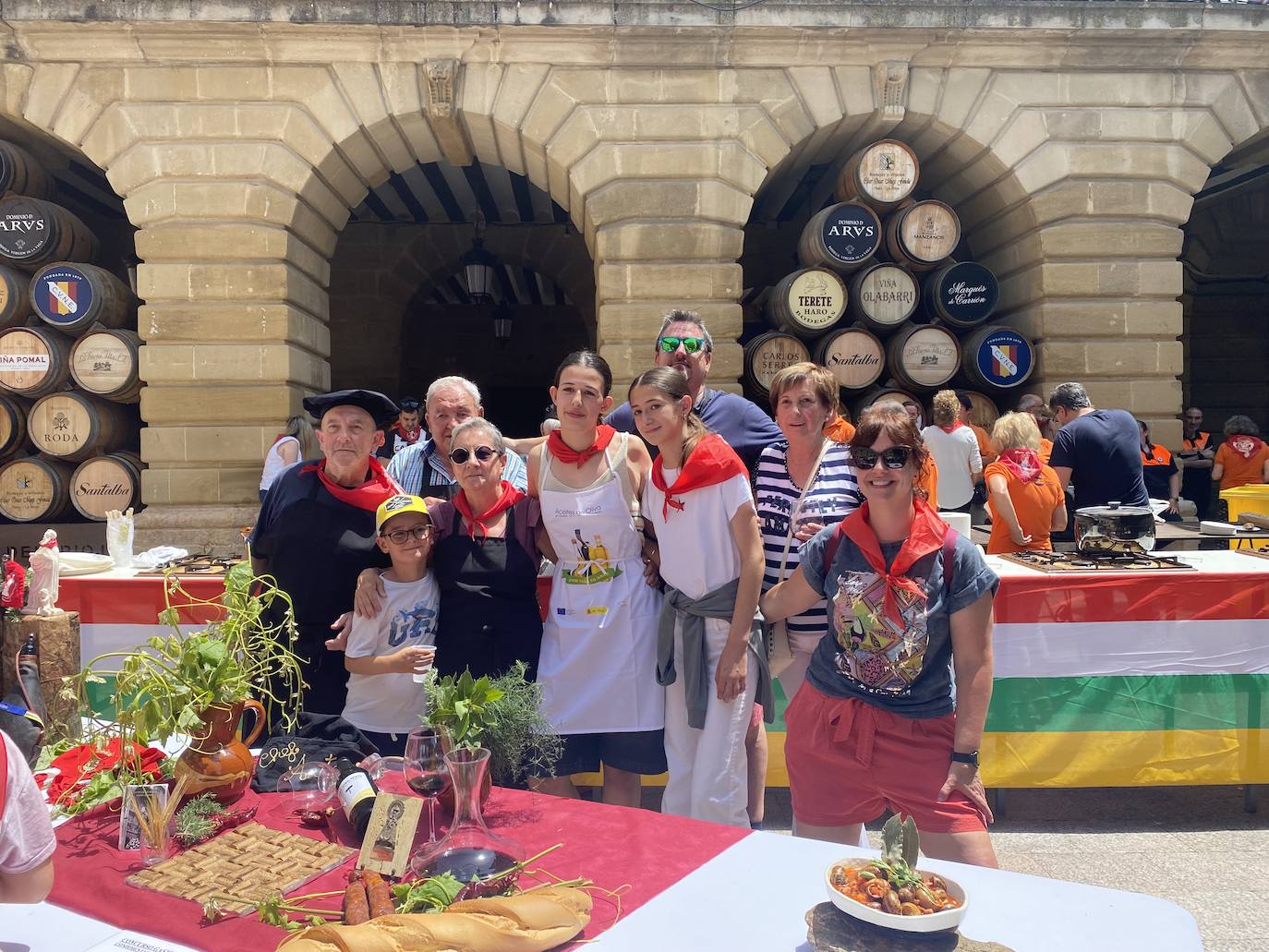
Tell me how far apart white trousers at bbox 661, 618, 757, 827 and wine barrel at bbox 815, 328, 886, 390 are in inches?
226

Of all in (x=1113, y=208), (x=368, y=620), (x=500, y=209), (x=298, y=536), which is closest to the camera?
(x=368, y=620)

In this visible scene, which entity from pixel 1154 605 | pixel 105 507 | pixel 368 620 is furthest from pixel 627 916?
pixel 105 507

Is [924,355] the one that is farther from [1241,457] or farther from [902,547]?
[902,547]

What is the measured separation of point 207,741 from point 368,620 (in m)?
0.74

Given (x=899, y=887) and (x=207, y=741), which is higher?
(x=207, y=741)

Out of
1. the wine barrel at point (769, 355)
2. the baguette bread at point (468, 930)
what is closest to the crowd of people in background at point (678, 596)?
the baguette bread at point (468, 930)

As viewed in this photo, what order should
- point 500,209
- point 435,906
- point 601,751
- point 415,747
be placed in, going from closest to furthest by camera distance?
point 435,906 < point 415,747 < point 601,751 < point 500,209

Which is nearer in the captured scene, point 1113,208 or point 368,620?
point 368,620

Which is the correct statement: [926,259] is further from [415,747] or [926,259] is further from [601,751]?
[415,747]

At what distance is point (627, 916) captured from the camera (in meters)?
1.57

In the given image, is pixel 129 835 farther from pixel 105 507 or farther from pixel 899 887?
pixel 105 507

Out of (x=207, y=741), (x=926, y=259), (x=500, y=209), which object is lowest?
(x=207, y=741)

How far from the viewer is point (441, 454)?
3.76m

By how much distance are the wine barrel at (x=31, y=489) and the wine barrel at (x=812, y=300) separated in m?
7.17
